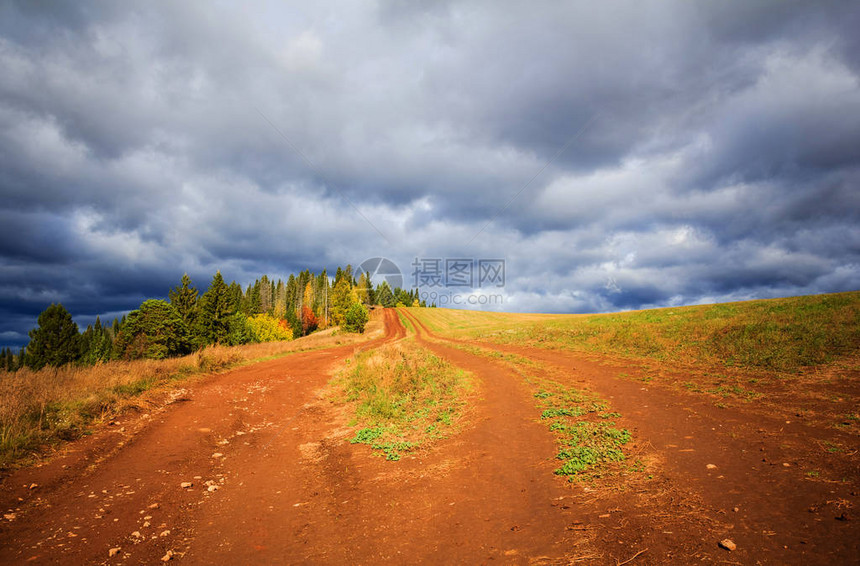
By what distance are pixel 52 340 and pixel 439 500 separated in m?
69.9

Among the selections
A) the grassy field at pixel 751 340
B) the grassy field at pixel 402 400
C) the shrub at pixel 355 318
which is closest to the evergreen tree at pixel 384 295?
the shrub at pixel 355 318

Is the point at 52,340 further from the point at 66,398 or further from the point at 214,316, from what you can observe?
the point at 66,398

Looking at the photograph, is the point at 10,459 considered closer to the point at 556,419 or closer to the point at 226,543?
the point at 226,543

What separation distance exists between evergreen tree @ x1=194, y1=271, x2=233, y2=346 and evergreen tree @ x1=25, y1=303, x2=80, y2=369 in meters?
20.7

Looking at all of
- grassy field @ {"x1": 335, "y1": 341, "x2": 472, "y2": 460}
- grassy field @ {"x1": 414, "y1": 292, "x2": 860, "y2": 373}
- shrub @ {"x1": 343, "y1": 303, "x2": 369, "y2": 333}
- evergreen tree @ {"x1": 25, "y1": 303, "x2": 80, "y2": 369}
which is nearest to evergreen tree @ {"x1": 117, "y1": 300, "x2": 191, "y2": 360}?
evergreen tree @ {"x1": 25, "y1": 303, "x2": 80, "y2": 369}

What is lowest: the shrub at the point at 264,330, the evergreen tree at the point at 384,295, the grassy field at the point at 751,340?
the shrub at the point at 264,330

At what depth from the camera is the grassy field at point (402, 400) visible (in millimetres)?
9341

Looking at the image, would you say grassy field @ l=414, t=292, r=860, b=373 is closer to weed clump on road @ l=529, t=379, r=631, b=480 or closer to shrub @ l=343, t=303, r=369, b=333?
weed clump on road @ l=529, t=379, r=631, b=480

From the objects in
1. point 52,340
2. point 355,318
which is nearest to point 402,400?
point 355,318

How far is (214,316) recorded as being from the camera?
152ft

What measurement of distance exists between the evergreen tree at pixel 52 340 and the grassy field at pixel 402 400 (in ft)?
191

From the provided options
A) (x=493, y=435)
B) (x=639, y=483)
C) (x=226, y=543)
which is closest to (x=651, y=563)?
(x=639, y=483)

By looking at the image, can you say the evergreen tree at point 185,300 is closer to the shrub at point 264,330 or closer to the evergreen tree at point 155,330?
the evergreen tree at point 155,330

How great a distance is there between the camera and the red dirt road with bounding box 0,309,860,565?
177 inches
